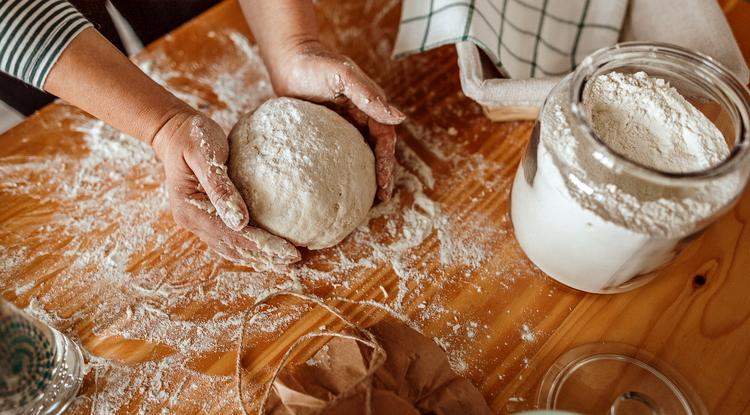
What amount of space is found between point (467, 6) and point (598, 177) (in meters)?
0.38

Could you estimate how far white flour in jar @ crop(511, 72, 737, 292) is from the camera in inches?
22.2

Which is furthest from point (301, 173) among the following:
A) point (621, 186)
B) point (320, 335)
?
point (621, 186)

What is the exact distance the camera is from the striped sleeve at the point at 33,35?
0.71 m

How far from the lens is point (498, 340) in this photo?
72 cm

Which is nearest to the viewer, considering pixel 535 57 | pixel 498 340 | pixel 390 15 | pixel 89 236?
pixel 498 340

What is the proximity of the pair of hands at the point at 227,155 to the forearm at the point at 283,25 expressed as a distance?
0.02 m

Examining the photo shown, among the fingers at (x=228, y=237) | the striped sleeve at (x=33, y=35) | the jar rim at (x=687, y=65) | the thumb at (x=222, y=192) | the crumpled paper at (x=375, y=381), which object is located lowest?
the crumpled paper at (x=375, y=381)

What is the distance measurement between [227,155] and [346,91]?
20cm

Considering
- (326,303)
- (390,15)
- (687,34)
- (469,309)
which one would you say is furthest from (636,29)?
(326,303)

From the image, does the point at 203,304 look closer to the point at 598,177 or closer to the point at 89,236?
the point at 89,236

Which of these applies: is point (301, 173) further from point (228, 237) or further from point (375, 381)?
point (375, 381)

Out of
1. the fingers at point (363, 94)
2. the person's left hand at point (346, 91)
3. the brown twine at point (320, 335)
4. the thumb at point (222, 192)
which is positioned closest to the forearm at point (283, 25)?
the person's left hand at point (346, 91)

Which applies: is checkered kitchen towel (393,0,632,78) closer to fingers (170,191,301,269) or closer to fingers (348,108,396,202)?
fingers (348,108,396,202)

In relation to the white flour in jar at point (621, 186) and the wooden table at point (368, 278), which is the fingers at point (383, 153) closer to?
the wooden table at point (368, 278)
